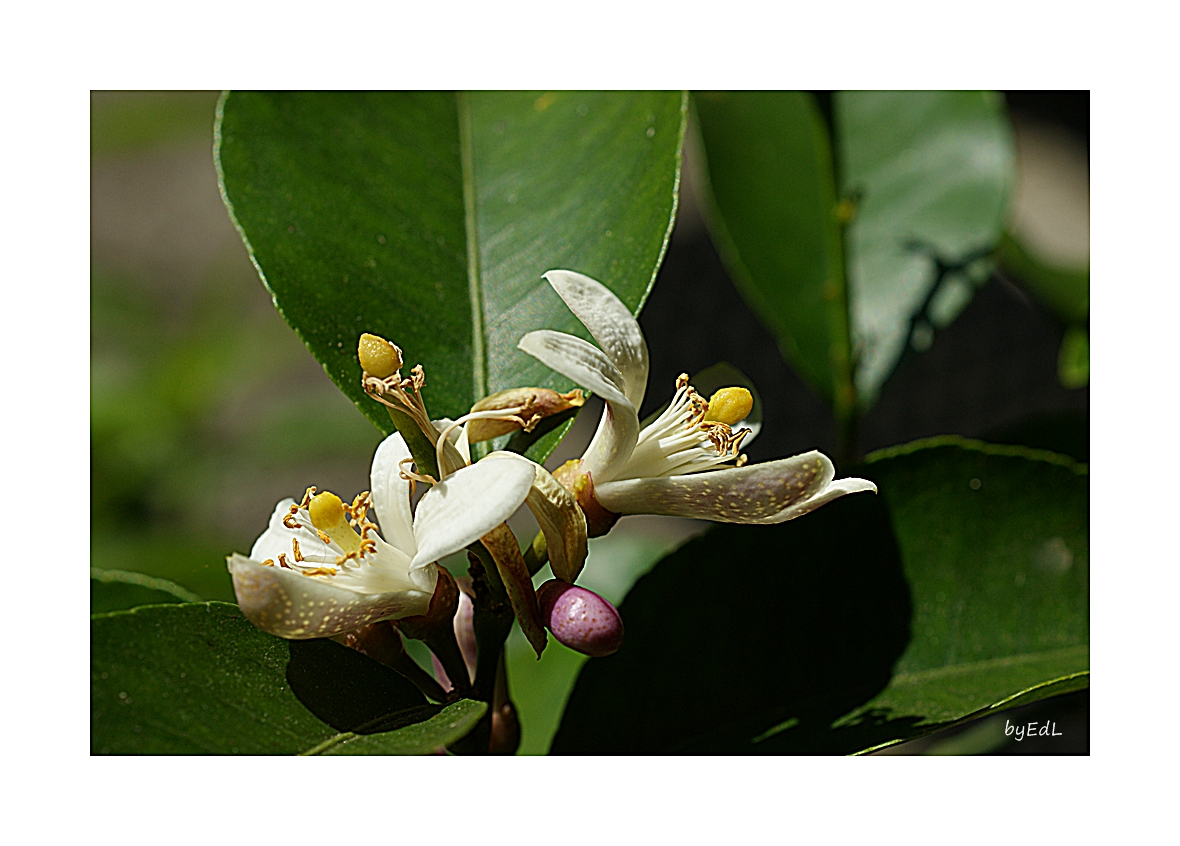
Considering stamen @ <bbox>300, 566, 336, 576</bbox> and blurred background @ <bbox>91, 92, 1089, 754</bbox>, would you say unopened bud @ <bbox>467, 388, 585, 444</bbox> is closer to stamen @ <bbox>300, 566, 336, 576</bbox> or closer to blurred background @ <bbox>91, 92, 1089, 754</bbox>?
stamen @ <bbox>300, 566, 336, 576</bbox>

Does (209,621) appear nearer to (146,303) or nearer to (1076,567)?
(1076,567)

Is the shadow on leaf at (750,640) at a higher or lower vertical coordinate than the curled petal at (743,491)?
lower

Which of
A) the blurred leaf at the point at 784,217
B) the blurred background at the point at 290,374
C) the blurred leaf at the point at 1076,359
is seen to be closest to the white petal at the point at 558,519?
the blurred background at the point at 290,374

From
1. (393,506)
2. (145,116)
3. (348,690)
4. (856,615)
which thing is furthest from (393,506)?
(145,116)

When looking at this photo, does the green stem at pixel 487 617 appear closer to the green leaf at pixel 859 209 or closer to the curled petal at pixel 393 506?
the curled petal at pixel 393 506

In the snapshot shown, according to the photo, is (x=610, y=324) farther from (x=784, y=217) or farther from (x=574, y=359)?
(x=784, y=217)
